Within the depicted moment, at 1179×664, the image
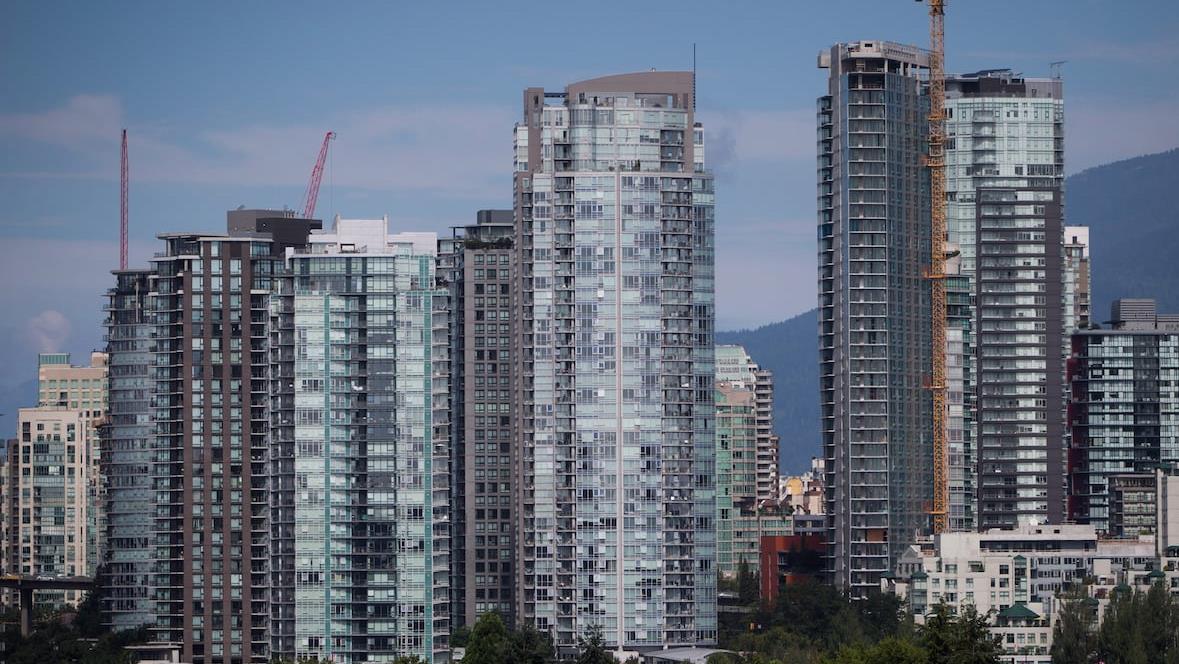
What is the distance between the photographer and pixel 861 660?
198500 mm

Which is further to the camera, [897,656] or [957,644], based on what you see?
[897,656]

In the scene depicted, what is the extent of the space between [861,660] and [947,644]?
27.6 feet

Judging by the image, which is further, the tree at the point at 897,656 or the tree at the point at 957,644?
the tree at the point at 897,656

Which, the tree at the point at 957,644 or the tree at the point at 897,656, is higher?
the tree at the point at 957,644

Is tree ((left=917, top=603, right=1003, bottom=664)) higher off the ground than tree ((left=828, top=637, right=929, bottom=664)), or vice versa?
tree ((left=917, top=603, right=1003, bottom=664))

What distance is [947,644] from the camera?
193 m

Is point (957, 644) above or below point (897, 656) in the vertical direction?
above

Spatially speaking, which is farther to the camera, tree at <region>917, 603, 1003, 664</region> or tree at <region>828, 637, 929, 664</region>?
tree at <region>828, 637, 929, 664</region>
